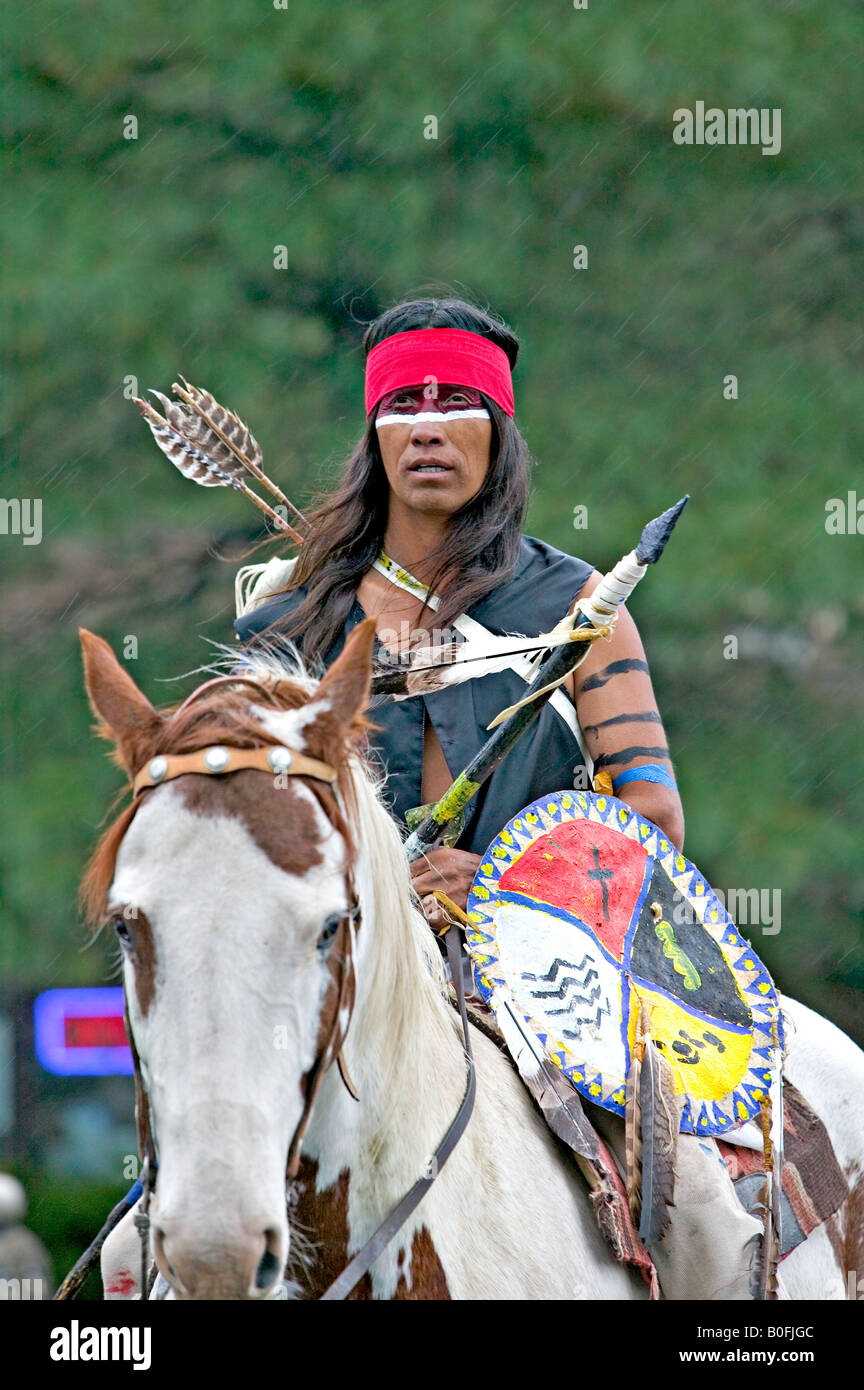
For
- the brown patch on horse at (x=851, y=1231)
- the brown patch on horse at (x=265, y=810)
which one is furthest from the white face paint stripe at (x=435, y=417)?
the brown patch on horse at (x=851, y=1231)

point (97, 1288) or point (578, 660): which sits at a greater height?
point (578, 660)

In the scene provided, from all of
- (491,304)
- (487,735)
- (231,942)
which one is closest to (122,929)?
(231,942)

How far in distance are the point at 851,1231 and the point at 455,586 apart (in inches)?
63.0

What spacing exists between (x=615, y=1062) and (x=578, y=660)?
0.74 metres

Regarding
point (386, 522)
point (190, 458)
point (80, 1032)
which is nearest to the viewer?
point (386, 522)

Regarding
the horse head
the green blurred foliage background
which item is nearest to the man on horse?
the horse head

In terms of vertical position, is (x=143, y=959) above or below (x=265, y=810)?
below

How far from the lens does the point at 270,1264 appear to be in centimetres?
195

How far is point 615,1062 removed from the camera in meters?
2.82

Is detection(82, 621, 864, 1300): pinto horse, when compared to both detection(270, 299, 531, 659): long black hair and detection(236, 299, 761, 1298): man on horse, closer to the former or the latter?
detection(236, 299, 761, 1298): man on horse

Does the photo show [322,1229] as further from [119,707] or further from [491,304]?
[491,304]

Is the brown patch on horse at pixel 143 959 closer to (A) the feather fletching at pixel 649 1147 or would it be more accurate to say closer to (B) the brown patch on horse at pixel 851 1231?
(A) the feather fletching at pixel 649 1147

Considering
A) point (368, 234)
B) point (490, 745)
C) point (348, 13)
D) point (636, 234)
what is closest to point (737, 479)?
point (636, 234)
